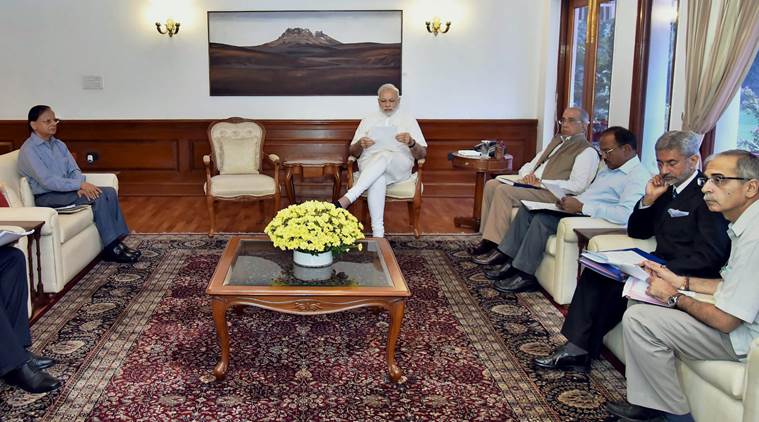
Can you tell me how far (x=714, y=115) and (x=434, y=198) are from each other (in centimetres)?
403

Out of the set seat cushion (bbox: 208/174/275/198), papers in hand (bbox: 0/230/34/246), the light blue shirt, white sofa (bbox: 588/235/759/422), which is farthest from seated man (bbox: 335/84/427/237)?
white sofa (bbox: 588/235/759/422)

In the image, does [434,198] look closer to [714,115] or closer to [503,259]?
[503,259]

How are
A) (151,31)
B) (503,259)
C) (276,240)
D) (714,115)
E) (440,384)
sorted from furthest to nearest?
(151,31) < (503,259) < (714,115) < (276,240) < (440,384)

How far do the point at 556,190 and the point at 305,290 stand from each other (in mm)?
2442

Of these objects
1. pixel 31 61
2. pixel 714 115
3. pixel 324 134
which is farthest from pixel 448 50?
pixel 31 61

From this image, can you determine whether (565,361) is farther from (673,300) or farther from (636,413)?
(673,300)

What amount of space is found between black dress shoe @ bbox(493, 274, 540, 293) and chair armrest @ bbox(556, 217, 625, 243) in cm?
53

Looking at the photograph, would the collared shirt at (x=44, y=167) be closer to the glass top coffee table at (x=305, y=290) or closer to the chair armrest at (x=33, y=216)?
the chair armrest at (x=33, y=216)

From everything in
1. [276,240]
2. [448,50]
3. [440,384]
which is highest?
[448,50]

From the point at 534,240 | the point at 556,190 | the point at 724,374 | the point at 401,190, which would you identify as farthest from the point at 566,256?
the point at 401,190

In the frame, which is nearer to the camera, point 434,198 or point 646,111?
point 646,111

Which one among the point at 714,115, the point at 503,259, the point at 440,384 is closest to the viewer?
the point at 440,384

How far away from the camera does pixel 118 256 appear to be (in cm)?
523

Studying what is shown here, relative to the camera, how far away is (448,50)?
7781mm
